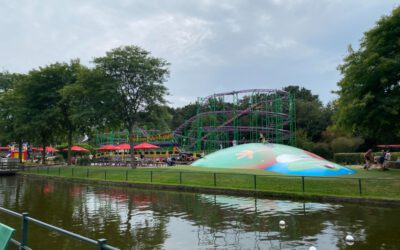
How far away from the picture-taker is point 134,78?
39156 millimetres

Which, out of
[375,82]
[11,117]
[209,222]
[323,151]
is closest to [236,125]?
[323,151]

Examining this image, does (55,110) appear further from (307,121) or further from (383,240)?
(307,121)

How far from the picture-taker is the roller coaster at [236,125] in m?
56.3

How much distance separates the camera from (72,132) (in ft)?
172

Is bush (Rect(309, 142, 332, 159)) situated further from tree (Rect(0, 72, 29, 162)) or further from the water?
tree (Rect(0, 72, 29, 162))

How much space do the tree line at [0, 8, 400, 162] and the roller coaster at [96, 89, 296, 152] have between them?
5.17 metres

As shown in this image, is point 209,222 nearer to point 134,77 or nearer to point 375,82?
point 375,82

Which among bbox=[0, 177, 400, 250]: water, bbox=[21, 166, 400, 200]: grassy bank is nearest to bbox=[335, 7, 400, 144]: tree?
bbox=[21, 166, 400, 200]: grassy bank

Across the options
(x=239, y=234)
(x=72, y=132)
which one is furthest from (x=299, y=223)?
(x=72, y=132)

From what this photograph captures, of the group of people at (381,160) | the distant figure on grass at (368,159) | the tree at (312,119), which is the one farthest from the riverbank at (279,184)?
the tree at (312,119)

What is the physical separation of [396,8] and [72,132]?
42879mm

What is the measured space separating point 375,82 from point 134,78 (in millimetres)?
24186

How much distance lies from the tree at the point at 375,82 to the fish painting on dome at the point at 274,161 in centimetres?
515

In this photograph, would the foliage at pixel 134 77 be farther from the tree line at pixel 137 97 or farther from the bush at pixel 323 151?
the bush at pixel 323 151
